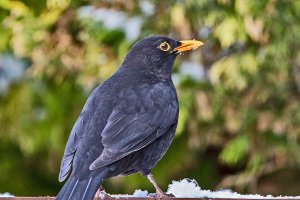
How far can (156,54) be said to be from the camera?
525 centimetres

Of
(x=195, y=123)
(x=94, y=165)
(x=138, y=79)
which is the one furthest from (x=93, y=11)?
(x=94, y=165)

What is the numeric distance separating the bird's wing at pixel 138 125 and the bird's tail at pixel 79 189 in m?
0.09

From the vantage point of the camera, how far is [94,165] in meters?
4.30

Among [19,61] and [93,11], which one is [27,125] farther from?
[93,11]

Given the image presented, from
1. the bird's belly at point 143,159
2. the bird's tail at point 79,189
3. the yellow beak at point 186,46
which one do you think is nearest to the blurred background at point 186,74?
the yellow beak at point 186,46

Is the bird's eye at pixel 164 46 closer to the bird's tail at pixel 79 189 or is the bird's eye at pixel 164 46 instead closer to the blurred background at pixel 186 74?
the bird's tail at pixel 79 189

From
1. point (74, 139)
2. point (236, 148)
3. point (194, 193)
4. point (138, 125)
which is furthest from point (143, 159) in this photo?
point (236, 148)

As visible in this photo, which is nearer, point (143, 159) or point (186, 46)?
point (143, 159)

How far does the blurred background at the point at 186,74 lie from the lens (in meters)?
6.79

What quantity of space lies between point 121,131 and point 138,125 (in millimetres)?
135

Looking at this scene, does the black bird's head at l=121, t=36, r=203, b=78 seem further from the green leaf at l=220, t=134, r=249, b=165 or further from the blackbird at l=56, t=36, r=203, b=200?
the green leaf at l=220, t=134, r=249, b=165

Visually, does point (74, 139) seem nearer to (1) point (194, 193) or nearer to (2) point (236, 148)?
(1) point (194, 193)

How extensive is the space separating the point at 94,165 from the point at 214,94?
9.56 ft

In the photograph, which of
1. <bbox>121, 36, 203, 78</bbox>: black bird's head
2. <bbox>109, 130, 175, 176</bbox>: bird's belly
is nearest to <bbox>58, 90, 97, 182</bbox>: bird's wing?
<bbox>109, 130, 175, 176</bbox>: bird's belly
